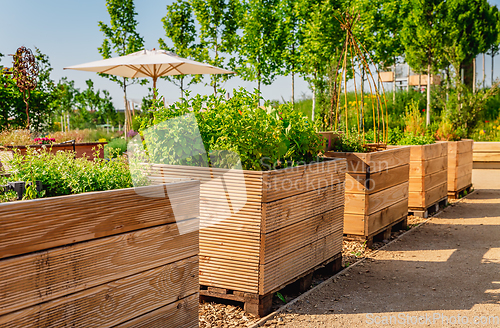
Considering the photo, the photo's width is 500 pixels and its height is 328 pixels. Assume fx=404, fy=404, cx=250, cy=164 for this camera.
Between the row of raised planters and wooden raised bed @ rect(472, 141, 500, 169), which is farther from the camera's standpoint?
wooden raised bed @ rect(472, 141, 500, 169)

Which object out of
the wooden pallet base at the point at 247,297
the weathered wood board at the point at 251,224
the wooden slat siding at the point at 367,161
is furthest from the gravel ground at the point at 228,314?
the wooden slat siding at the point at 367,161

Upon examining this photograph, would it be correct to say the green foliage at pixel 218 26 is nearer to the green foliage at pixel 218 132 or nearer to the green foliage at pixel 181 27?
the green foliage at pixel 181 27

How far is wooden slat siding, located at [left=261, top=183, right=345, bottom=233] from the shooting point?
271 cm

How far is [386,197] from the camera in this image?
463cm

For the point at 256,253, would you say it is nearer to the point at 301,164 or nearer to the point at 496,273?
the point at 301,164

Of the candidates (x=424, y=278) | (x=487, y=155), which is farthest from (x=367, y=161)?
(x=487, y=155)

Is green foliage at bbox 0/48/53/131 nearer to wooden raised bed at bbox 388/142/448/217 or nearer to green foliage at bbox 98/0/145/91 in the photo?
green foliage at bbox 98/0/145/91

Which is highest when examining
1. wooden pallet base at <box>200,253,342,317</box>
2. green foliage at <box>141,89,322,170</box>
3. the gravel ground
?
green foliage at <box>141,89,322,170</box>

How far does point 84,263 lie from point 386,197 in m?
3.69

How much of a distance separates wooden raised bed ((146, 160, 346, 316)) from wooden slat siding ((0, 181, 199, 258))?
612 mm

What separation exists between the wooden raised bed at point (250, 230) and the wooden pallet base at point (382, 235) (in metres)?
1.42

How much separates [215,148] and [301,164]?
2.75 ft

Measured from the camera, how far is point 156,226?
2049 millimetres

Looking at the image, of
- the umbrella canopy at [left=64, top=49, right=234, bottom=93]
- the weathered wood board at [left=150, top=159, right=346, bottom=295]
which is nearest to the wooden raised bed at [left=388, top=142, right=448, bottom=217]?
the weathered wood board at [left=150, top=159, right=346, bottom=295]
